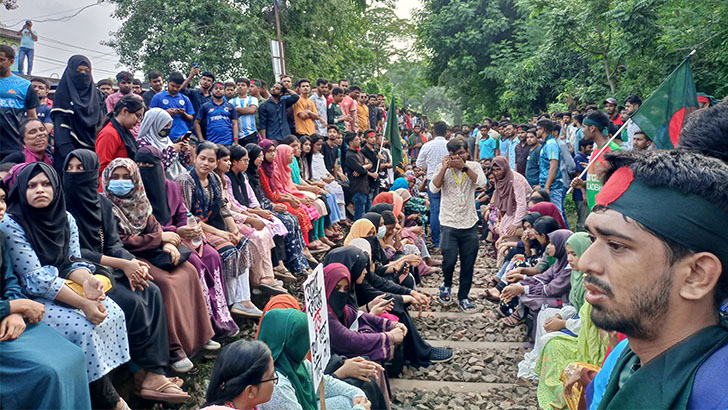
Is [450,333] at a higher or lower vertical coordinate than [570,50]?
lower

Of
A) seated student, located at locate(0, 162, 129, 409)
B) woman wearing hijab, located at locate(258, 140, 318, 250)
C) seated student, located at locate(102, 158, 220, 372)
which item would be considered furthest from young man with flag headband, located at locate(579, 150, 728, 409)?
woman wearing hijab, located at locate(258, 140, 318, 250)

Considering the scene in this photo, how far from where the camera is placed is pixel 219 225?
5066 millimetres

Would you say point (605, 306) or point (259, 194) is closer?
point (605, 306)

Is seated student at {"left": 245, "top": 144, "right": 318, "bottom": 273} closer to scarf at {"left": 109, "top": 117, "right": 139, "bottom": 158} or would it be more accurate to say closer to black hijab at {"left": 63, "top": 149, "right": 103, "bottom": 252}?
scarf at {"left": 109, "top": 117, "right": 139, "bottom": 158}

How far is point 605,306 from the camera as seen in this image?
1150mm

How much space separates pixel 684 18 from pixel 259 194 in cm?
931

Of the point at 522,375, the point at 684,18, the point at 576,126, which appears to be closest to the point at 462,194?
the point at 522,375

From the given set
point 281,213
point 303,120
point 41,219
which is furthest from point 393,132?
point 41,219

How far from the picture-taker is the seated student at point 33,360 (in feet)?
7.44

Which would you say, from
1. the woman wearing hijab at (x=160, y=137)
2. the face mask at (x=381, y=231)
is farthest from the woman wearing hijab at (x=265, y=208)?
the face mask at (x=381, y=231)

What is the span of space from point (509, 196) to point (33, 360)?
5.76 meters

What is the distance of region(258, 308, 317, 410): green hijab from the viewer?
2.68 meters

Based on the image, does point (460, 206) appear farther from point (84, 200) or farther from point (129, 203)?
point (84, 200)

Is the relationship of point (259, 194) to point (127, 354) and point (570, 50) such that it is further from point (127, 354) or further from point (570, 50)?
point (570, 50)
